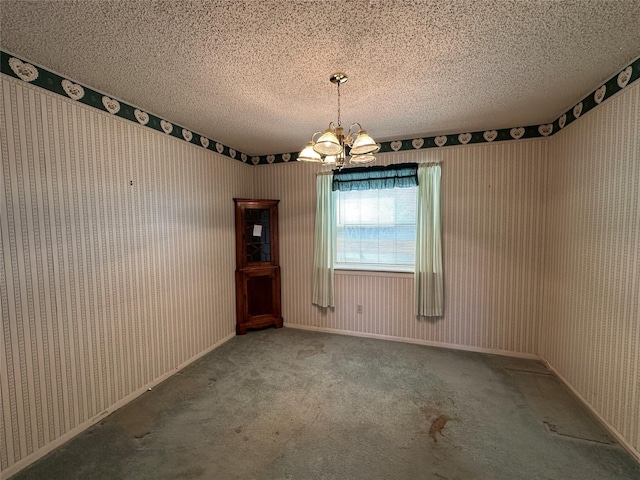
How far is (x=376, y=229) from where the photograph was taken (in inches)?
136

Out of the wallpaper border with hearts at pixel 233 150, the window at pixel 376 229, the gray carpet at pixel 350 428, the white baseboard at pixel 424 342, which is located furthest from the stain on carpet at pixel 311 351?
the wallpaper border with hearts at pixel 233 150

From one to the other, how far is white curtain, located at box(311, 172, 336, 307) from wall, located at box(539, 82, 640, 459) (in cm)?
234

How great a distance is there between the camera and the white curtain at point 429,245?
10.1 feet

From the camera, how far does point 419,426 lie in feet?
6.32

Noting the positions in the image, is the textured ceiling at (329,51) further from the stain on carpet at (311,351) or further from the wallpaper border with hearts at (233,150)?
the stain on carpet at (311,351)

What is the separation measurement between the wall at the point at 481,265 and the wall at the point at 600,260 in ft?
0.66

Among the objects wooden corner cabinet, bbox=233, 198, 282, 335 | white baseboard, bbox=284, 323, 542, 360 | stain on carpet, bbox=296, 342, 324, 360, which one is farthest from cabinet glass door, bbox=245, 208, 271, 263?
stain on carpet, bbox=296, 342, 324, 360

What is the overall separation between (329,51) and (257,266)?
2.73m

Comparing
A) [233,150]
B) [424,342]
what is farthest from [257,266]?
[424,342]

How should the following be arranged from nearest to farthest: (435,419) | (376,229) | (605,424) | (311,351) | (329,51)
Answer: (329,51), (605,424), (435,419), (311,351), (376,229)

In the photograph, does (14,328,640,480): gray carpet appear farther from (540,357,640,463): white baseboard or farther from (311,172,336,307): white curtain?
(311,172,336,307): white curtain

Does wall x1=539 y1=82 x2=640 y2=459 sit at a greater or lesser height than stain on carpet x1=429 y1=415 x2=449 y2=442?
greater

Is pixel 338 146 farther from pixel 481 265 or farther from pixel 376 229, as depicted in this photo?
pixel 481 265

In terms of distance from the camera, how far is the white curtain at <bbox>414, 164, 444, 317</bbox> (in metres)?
3.06
